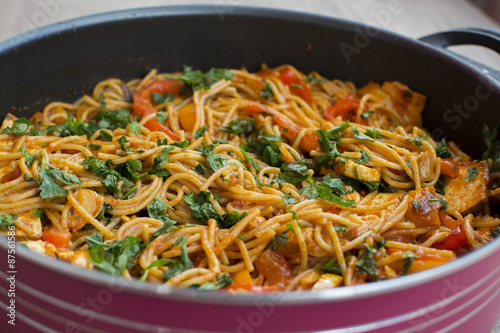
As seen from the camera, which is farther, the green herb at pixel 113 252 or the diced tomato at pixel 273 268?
the diced tomato at pixel 273 268

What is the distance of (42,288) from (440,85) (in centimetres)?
370

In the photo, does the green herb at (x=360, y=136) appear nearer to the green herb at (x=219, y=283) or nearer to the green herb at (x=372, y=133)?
the green herb at (x=372, y=133)

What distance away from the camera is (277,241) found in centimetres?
340

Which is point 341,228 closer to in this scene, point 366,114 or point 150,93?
point 366,114

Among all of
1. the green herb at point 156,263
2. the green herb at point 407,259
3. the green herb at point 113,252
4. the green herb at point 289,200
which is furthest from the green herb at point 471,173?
the green herb at point 113,252

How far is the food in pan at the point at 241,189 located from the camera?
3.28 metres

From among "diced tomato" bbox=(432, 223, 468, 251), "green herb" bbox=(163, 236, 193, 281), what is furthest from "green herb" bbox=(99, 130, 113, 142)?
"diced tomato" bbox=(432, 223, 468, 251)

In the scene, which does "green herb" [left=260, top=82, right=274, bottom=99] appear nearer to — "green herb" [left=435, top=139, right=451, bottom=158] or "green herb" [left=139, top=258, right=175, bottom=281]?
"green herb" [left=435, top=139, right=451, bottom=158]

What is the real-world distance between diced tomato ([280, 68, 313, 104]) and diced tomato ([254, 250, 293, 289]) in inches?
82.3

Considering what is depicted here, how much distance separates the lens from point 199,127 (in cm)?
449

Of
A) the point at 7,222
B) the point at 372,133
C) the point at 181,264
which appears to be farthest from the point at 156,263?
the point at 372,133

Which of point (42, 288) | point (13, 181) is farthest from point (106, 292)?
point (13, 181)

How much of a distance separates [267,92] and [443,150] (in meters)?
1.67

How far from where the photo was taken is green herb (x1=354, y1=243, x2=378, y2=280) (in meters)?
3.17
